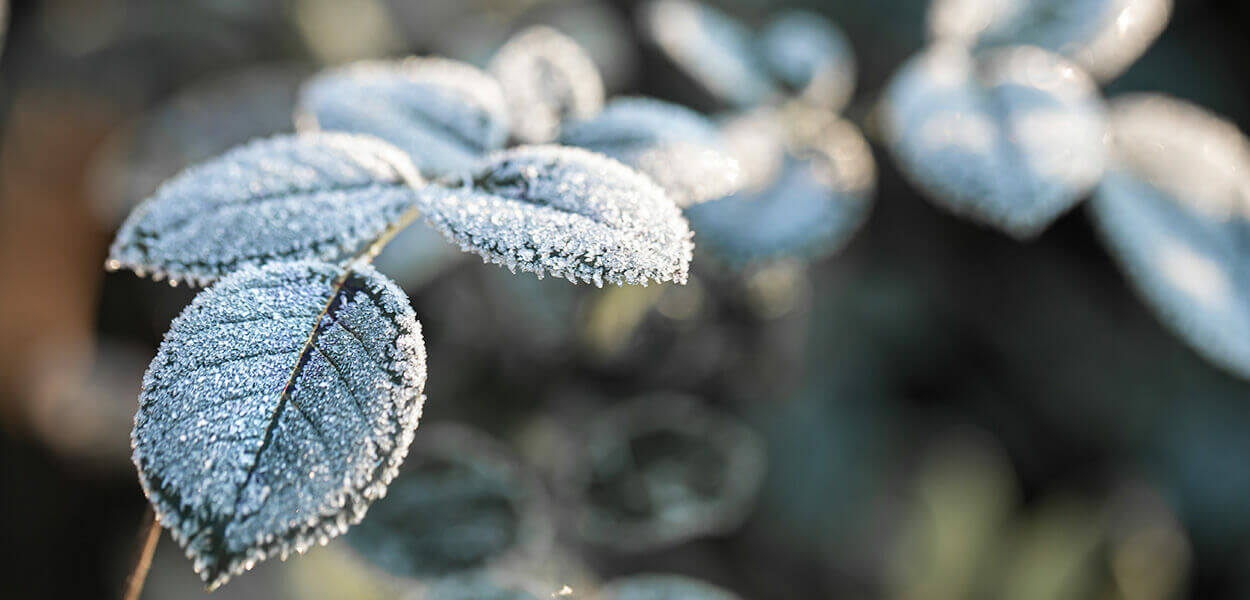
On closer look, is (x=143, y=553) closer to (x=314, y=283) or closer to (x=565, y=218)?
(x=314, y=283)

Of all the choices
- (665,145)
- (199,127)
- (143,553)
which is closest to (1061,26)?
(665,145)

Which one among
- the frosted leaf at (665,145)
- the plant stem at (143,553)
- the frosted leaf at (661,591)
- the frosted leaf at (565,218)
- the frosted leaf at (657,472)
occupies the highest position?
the frosted leaf at (565,218)

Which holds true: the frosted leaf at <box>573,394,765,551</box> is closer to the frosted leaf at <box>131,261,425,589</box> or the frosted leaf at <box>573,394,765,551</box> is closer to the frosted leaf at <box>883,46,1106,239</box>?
the frosted leaf at <box>883,46,1106,239</box>

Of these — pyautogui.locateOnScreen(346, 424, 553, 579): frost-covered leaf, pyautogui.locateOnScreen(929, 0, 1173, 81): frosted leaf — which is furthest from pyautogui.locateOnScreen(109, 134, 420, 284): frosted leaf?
pyautogui.locateOnScreen(929, 0, 1173, 81): frosted leaf

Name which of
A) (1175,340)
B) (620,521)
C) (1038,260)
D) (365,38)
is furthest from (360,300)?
(1175,340)

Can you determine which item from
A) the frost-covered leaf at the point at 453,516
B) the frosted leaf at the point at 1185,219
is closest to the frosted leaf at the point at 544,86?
the frost-covered leaf at the point at 453,516

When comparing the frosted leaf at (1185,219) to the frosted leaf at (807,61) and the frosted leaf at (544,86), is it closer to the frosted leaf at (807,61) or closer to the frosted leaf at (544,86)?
the frosted leaf at (807,61)

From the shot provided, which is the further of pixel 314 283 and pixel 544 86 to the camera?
pixel 544 86
